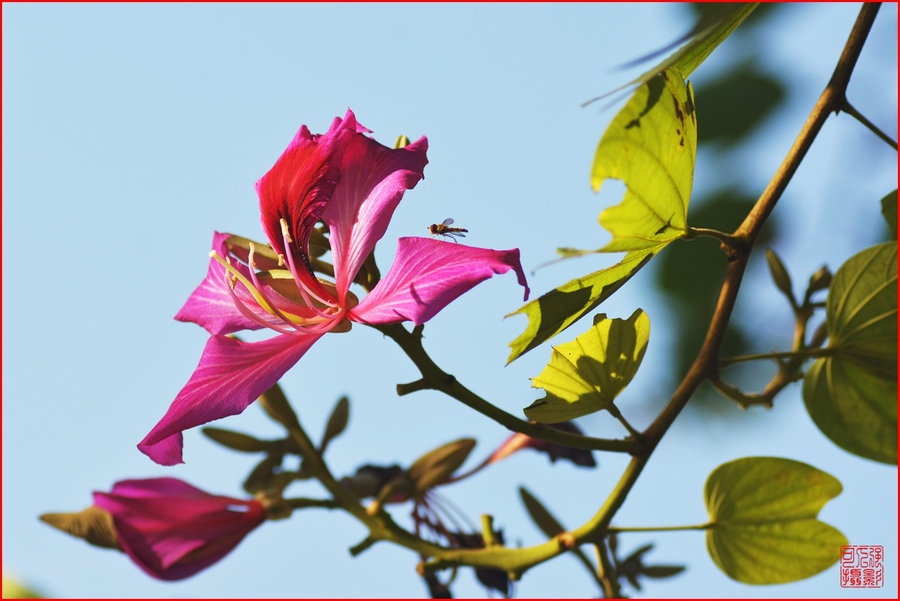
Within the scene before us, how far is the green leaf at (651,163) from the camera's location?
26.4 inches

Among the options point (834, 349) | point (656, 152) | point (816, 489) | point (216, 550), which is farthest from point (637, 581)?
point (656, 152)

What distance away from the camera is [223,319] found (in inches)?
32.9

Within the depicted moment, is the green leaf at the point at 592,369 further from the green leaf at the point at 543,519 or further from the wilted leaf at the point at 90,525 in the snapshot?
the wilted leaf at the point at 90,525

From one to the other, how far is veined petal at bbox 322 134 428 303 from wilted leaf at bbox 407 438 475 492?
1.23ft

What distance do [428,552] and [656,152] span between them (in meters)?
0.49

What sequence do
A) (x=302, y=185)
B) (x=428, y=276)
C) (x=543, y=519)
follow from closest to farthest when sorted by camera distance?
(x=428, y=276)
(x=302, y=185)
(x=543, y=519)

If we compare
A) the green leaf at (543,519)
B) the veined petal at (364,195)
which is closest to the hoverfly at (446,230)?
the veined petal at (364,195)

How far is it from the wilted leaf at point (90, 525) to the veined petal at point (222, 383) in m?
0.19

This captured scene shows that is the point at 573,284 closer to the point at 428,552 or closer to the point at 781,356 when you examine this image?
the point at 781,356

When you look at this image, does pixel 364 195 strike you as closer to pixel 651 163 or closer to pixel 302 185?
pixel 302 185

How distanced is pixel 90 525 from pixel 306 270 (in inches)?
14.5

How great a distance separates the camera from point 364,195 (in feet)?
2.48

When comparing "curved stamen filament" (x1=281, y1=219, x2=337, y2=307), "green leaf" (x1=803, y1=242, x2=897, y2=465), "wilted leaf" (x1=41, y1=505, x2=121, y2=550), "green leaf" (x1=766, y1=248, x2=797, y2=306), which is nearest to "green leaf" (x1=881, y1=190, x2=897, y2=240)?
"green leaf" (x1=803, y1=242, x2=897, y2=465)

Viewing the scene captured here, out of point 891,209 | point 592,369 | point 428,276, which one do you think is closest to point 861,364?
point 891,209
